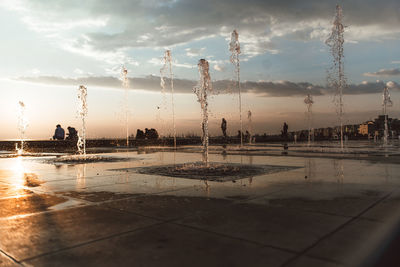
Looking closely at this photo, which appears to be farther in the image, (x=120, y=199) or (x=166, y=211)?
(x=120, y=199)

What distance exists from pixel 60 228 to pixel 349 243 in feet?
11.1

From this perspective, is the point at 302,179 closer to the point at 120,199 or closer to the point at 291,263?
the point at 120,199

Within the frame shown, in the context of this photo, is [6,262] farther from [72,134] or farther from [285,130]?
[285,130]

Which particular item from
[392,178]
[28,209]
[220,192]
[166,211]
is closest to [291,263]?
[166,211]

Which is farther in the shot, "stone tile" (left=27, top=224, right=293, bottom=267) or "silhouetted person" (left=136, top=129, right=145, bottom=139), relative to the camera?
"silhouetted person" (left=136, top=129, right=145, bottom=139)

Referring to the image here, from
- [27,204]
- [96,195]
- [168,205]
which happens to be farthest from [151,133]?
[168,205]

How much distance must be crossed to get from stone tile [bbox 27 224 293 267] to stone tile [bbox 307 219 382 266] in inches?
15.6

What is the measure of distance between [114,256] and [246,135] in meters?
45.1

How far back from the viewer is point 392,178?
774 cm

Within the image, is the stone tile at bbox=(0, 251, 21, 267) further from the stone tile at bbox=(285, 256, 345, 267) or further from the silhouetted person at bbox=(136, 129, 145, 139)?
the silhouetted person at bbox=(136, 129, 145, 139)

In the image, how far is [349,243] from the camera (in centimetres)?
329

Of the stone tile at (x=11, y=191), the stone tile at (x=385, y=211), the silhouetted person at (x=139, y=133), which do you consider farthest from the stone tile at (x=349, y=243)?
the silhouetted person at (x=139, y=133)

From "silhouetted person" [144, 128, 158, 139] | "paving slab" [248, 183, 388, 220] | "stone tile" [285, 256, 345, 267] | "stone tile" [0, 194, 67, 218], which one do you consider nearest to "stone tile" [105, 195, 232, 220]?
"paving slab" [248, 183, 388, 220]

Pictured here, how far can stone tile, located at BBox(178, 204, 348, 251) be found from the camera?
342 centimetres
